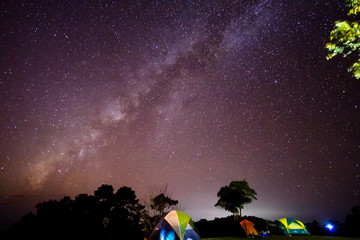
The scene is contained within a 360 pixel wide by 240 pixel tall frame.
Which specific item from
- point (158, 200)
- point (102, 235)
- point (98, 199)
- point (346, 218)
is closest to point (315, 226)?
point (346, 218)

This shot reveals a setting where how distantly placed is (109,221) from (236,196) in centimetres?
1964

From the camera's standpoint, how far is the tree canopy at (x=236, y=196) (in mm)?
33656

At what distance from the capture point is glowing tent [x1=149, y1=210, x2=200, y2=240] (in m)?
13.6

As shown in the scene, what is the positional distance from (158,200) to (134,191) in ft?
13.8

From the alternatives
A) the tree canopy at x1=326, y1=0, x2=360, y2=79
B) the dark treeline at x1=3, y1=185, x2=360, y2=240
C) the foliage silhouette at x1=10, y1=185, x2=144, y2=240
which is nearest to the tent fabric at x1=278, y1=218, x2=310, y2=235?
the dark treeline at x1=3, y1=185, x2=360, y2=240

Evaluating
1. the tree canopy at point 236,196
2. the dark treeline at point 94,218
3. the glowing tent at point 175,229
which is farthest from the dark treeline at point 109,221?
the glowing tent at point 175,229

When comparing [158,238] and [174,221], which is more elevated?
[174,221]

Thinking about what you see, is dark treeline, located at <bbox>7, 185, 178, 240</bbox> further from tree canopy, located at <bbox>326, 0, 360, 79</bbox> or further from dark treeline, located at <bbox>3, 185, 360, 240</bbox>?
tree canopy, located at <bbox>326, 0, 360, 79</bbox>

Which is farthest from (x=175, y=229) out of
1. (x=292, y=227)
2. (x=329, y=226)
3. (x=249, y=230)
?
(x=329, y=226)

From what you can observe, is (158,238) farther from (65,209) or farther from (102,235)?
(65,209)

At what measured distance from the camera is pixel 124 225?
26.7 m

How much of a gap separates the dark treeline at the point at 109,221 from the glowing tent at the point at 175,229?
39.7 feet

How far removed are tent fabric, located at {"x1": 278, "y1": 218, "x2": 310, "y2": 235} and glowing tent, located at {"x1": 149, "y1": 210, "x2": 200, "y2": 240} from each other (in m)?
14.0

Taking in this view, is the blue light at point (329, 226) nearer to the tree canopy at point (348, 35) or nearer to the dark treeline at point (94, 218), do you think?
the dark treeline at point (94, 218)
